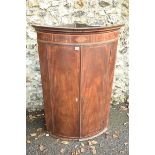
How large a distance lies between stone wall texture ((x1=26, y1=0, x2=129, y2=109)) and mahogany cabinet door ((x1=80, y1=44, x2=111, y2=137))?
83 centimetres

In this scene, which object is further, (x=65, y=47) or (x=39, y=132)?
(x=39, y=132)

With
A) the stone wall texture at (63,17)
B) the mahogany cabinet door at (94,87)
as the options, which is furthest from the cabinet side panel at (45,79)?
the stone wall texture at (63,17)

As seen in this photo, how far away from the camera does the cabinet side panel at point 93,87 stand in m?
2.35

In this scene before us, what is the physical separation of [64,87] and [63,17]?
3.34 ft

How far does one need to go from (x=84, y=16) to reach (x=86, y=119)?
128cm

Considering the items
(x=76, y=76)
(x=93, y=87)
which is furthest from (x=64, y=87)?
(x=93, y=87)

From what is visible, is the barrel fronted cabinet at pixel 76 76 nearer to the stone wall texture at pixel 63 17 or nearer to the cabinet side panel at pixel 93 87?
the cabinet side panel at pixel 93 87

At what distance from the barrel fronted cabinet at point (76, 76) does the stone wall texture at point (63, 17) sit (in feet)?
2.00
